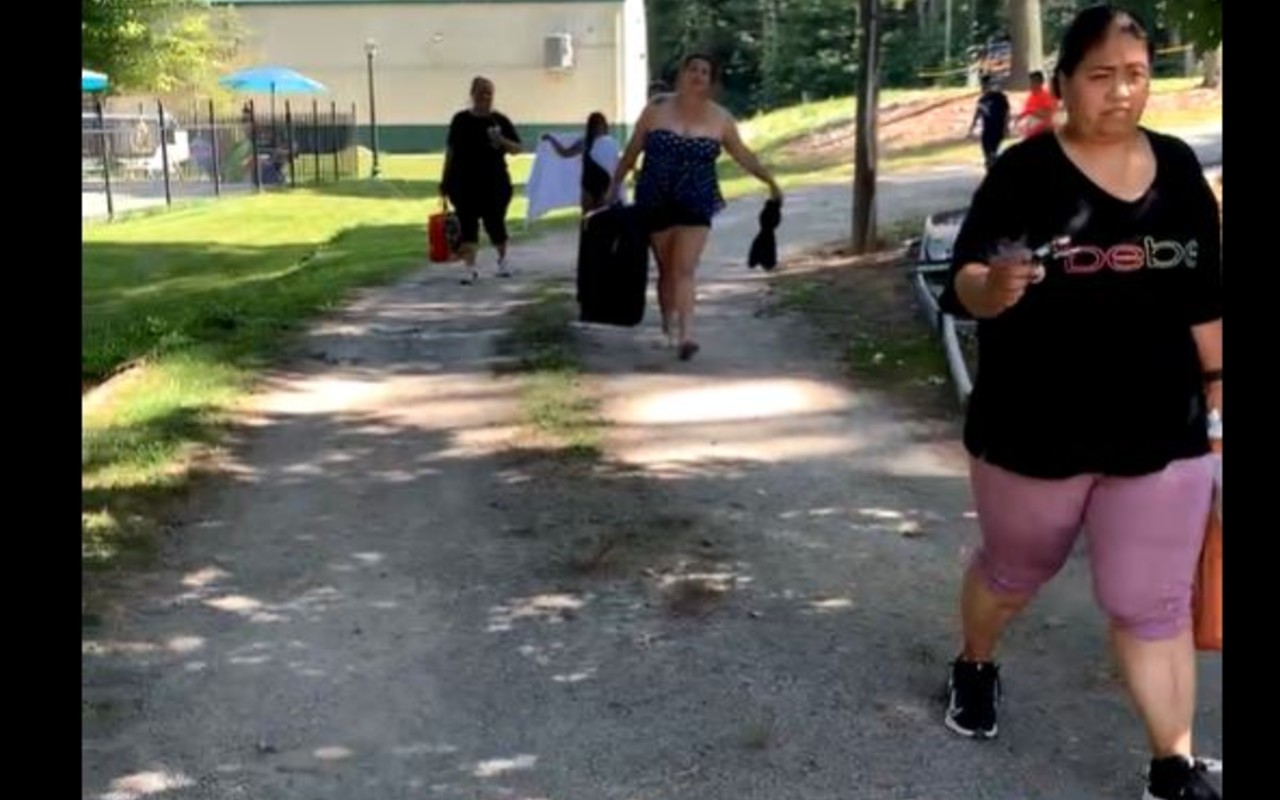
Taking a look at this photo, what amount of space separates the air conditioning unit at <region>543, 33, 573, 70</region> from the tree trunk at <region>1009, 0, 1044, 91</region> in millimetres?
14523

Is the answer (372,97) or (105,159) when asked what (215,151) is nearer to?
(105,159)

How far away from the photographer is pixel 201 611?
5289 mm

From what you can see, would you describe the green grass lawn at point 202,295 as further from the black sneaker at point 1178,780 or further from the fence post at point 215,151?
the black sneaker at point 1178,780

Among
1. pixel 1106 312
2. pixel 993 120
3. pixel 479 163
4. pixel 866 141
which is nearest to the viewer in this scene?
pixel 1106 312

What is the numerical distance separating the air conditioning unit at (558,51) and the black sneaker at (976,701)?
40.7 meters

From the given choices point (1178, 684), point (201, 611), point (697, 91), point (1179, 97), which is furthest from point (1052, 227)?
point (1179, 97)

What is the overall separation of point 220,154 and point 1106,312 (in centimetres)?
3176

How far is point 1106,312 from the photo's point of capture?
11.9 ft

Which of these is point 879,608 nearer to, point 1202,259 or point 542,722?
point 542,722

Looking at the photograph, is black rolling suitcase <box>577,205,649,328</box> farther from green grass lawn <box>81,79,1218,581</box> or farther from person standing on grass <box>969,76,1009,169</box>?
person standing on grass <box>969,76,1009,169</box>

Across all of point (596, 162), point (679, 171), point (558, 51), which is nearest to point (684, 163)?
point (679, 171)

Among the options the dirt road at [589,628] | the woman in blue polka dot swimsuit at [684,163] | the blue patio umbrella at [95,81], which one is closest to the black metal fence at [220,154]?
the blue patio umbrella at [95,81]

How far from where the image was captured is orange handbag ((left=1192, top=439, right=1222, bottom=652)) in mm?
3785

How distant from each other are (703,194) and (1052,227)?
18.0ft
